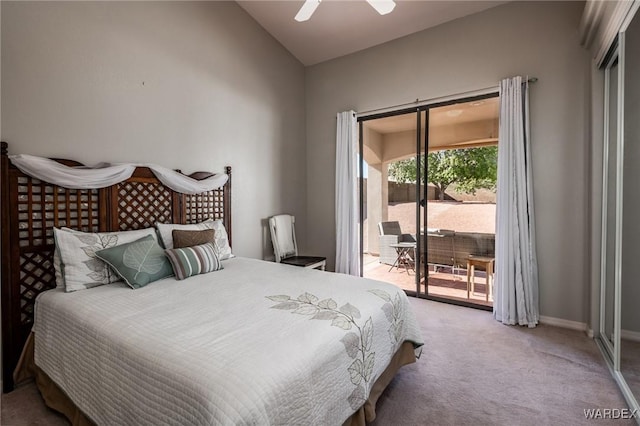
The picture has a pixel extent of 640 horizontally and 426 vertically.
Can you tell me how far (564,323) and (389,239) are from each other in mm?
1877

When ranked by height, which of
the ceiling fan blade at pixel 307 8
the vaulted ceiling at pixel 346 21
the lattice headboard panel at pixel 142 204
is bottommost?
the lattice headboard panel at pixel 142 204

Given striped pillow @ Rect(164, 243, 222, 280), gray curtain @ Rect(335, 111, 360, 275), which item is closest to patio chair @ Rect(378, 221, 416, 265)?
gray curtain @ Rect(335, 111, 360, 275)

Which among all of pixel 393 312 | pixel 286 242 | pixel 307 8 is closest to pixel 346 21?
pixel 307 8

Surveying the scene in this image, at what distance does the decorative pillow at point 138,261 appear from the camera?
2000mm

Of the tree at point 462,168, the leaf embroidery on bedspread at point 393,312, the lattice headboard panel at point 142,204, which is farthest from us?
the tree at point 462,168

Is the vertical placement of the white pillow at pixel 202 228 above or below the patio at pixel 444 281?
above

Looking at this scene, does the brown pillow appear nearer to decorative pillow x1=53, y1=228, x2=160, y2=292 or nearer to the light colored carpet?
decorative pillow x1=53, y1=228, x2=160, y2=292

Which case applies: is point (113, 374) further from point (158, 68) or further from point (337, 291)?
point (158, 68)

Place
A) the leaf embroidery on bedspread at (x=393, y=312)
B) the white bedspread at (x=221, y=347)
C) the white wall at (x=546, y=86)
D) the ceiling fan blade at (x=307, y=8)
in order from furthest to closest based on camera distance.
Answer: the white wall at (x=546, y=86) → the ceiling fan blade at (x=307, y=8) → the leaf embroidery on bedspread at (x=393, y=312) → the white bedspread at (x=221, y=347)

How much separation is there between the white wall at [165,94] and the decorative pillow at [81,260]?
621 mm

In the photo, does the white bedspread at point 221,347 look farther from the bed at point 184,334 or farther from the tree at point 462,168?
the tree at point 462,168

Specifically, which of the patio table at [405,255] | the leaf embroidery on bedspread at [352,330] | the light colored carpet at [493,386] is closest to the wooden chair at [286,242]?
the patio table at [405,255]

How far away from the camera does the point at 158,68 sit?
8.88 ft

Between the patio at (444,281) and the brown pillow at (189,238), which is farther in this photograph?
the patio at (444,281)
